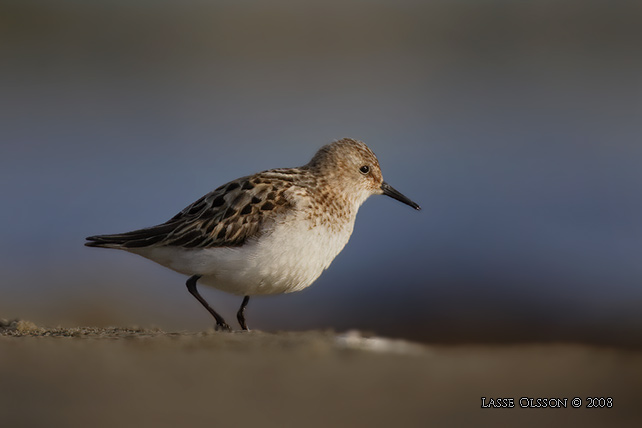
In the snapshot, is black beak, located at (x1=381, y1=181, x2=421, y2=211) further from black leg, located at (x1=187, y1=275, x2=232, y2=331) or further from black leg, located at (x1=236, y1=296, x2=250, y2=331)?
black leg, located at (x1=187, y1=275, x2=232, y2=331)

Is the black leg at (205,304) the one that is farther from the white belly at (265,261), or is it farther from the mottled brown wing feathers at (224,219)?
the mottled brown wing feathers at (224,219)

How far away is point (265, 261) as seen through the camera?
189 inches

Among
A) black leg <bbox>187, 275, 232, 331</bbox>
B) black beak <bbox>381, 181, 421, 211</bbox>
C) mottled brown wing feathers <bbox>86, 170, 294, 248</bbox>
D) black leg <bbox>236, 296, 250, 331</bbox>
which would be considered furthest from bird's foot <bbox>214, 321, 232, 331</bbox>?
black beak <bbox>381, 181, 421, 211</bbox>

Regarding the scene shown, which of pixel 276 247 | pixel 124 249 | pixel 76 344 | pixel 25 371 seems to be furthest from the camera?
pixel 124 249

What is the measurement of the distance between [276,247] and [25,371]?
1935 millimetres

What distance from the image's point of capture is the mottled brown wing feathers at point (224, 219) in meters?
4.98

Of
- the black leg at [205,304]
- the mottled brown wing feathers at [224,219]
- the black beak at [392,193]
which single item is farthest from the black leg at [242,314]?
the black beak at [392,193]

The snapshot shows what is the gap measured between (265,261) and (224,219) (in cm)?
46

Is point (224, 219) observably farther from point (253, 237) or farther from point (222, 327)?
point (222, 327)

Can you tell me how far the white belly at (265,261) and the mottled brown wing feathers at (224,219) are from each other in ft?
0.25

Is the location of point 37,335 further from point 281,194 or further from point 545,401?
point 545,401

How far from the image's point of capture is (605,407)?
11.6 ft

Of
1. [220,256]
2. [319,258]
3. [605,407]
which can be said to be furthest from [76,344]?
[605,407]

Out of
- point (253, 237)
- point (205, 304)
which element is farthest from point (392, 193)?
point (205, 304)
